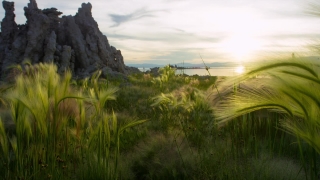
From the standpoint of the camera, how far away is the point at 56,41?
21.7 m

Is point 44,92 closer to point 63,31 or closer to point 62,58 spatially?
point 62,58

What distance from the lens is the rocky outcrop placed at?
64.5 feet

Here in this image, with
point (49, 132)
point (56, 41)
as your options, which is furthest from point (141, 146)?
point (56, 41)

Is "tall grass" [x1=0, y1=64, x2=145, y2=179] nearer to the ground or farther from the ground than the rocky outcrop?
nearer to the ground

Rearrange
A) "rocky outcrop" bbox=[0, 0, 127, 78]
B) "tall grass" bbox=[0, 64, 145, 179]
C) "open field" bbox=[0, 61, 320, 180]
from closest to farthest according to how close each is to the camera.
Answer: "open field" bbox=[0, 61, 320, 180]
"tall grass" bbox=[0, 64, 145, 179]
"rocky outcrop" bbox=[0, 0, 127, 78]

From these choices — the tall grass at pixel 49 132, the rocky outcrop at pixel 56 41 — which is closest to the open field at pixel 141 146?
the tall grass at pixel 49 132

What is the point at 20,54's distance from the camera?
2061 centimetres

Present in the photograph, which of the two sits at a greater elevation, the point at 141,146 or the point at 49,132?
the point at 49,132

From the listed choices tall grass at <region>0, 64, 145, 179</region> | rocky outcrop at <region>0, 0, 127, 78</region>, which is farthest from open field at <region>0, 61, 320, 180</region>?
rocky outcrop at <region>0, 0, 127, 78</region>

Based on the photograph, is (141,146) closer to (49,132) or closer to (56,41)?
(49,132)

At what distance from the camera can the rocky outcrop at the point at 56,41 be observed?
1967 cm

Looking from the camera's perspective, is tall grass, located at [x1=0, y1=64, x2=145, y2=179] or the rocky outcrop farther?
the rocky outcrop

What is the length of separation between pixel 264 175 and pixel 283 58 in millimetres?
1219

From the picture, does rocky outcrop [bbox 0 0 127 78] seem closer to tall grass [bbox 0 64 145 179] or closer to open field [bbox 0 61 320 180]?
open field [bbox 0 61 320 180]
